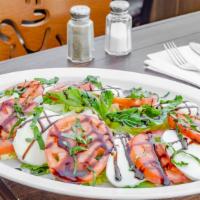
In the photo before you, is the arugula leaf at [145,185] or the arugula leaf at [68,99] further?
the arugula leaf at [68,99]

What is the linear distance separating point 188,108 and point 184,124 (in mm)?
93

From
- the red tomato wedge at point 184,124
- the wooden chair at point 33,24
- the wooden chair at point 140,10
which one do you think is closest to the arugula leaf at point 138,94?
the red tomato wedge at point 184,124

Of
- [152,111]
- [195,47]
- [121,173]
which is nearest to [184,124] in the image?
[152,111]

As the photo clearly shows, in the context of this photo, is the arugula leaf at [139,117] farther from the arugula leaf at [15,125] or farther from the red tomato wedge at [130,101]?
the arugula leaf at [15,125]

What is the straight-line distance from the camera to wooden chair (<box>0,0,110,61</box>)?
2176 millimetres

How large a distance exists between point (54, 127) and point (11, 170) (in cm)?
11

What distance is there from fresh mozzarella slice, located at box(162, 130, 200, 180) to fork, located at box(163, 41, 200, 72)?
433 millimetres

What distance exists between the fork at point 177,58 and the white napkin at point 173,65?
0.03ft

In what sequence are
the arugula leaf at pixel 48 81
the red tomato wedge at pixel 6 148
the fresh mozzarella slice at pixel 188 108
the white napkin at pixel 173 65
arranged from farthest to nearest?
the white napkin at pixel 173 65 → the arugula leaf at pixel 48 81 → the fresh mozzarella slice at pixel 188 108 → the red tomato wedge at pixel 6 148

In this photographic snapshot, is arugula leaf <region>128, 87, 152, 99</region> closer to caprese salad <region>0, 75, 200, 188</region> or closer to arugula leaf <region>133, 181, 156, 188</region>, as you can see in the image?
caprese salad <region>0, 75, 200, 188</region>

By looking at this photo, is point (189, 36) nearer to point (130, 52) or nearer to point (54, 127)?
point (130, 52)

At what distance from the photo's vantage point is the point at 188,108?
121 centimetres

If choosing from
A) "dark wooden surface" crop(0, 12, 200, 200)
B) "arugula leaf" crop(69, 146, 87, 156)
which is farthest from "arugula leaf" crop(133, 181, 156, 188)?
"dark wooden surface" crop(0, 12, 200, 200)

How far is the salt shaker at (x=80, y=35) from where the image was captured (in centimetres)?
150
